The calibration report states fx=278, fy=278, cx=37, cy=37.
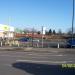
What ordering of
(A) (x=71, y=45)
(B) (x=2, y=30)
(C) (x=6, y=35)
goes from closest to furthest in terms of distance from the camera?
(A) (x=71, y=45) → (B) (x=2, y=30) → (C) (x=6, y=35)

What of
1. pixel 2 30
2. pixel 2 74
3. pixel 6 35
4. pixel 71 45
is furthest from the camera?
pixel 6 35

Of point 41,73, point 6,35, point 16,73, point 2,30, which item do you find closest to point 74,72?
point 41,73

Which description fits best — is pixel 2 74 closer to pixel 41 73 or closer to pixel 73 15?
pixel 41 73

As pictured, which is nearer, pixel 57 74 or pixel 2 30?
pixel 57 74

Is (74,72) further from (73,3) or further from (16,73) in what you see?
(73,3)

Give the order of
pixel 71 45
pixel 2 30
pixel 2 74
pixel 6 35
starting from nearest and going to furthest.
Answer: pixel 2 74 → pixel 71 45 → pixel 2 30 → pixel 6 35

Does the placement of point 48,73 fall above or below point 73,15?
below

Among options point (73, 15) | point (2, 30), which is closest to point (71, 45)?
point (73, 15)

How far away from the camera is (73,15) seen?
141 feet

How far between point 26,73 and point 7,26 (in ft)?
Answer: 205

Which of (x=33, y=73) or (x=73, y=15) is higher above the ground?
(x=73, y=15)

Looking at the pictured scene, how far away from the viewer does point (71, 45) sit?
4206cm

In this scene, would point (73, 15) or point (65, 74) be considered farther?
point (73, 15)

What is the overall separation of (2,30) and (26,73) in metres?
59.1
